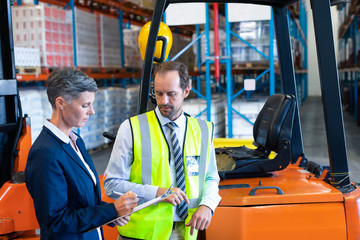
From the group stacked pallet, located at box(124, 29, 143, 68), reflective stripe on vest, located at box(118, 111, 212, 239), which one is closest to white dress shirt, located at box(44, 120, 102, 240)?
reflective stripe on vest, located at box(118, 111, 212, 239)

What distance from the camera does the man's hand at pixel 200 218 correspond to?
2.03 m

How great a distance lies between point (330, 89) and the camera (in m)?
2.82

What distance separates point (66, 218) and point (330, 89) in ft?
6.33

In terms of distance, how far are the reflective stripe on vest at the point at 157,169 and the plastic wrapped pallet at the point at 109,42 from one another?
25.2 ft

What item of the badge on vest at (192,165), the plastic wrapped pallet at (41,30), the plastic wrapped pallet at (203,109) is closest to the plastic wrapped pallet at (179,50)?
the plastic wrapped pallet at (203,109)

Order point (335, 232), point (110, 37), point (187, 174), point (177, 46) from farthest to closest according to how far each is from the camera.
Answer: point (177, 46)
point (110, 37)
point (335, 232)
point (187, 174)

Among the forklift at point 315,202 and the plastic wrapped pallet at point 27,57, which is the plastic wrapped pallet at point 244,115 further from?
the forklift at point 315,202

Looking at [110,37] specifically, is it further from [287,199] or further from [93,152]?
[287,199]

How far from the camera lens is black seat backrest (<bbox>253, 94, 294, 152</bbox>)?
3.47 m

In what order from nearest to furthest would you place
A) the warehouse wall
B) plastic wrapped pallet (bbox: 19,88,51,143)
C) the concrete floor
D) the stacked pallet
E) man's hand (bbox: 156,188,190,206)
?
1. man's hand (bbox: 156,188,190,206)
2. plastic wrapped pallet (bbox: 19,88,51,143)
3. the concrete floor
4. the stacked pallet
5. the warehouse wall

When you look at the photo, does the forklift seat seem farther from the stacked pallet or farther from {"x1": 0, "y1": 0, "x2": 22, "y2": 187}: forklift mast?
the stacked pallet

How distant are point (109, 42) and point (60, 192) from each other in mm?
8584

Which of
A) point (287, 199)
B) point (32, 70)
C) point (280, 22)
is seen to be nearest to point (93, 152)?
point (32, 70)

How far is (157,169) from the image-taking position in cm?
210
